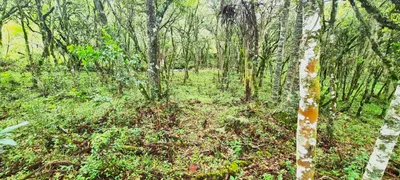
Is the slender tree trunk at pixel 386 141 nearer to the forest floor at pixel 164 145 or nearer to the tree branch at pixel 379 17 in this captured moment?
the forest floor at pixel 164 145

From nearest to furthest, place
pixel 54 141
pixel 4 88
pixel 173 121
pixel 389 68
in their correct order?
pixel 389 68 < pixel 54 141 < pixel 173 121 < pixel 4 88

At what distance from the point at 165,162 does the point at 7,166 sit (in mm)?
3194

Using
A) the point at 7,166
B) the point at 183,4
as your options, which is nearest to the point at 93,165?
the point at 7,166

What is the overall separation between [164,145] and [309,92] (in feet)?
11.6

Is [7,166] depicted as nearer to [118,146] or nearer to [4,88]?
[118,146]

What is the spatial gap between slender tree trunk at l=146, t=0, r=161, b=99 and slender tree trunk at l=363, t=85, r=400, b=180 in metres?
6.68

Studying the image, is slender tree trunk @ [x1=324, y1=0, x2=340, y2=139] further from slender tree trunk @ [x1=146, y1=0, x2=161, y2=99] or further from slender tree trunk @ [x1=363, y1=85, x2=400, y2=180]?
slender tree trunk @ [x1=146, y1=0, x2=161, y2=99]

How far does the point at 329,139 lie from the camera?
19.6ft

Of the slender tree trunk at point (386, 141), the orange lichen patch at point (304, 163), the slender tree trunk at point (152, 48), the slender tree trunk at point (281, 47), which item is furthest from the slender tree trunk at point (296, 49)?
the slender tree trunk at point (152, 48)

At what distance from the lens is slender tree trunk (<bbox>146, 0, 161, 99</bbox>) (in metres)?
7.77

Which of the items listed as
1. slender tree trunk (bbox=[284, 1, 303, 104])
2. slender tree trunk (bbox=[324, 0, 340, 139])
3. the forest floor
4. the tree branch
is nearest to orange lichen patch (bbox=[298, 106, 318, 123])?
the forest floor

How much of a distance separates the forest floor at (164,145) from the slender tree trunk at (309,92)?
1.23m

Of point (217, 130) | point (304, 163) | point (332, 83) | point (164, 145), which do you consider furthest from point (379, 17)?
point (164, 145)

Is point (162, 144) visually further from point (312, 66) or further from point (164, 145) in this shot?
point (312, 66)
